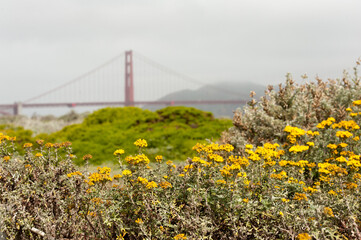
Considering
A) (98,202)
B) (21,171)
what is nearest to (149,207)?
(98,202)

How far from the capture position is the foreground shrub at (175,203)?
Result: 2924 mm

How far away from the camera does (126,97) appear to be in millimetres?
44062

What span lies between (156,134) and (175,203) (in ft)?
24.4

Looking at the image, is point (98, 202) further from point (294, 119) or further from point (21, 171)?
point (294, 119)

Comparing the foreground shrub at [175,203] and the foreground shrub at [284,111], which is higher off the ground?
the foreground shrub at [284,111]

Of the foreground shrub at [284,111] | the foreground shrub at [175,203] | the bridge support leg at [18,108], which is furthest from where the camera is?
the bridge support leg at [18,108]

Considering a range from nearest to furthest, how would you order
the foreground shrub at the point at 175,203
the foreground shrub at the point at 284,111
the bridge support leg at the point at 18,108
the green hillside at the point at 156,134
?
1. the foreground shrub at the point at 175,203
2. the foreground shrub at the point at 284,111
3. the green hillside at the point at 156,134
4. the bridge support leg at the point at 18,108

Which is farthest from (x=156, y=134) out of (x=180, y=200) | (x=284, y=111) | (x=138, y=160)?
(x=138, y=160)

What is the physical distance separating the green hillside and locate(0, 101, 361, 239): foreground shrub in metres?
4.66

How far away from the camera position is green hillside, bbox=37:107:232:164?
9734 millimetres

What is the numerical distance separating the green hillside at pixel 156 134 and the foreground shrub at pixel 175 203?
4657 mm

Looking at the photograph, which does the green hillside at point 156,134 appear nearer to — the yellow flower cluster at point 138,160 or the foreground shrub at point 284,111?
the foreground shrub at point 284,111

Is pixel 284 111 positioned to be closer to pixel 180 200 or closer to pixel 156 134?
pixel 180 200

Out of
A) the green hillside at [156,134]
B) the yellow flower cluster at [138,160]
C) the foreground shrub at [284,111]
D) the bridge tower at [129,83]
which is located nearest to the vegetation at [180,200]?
the yellow flower cluster at [138,160]
